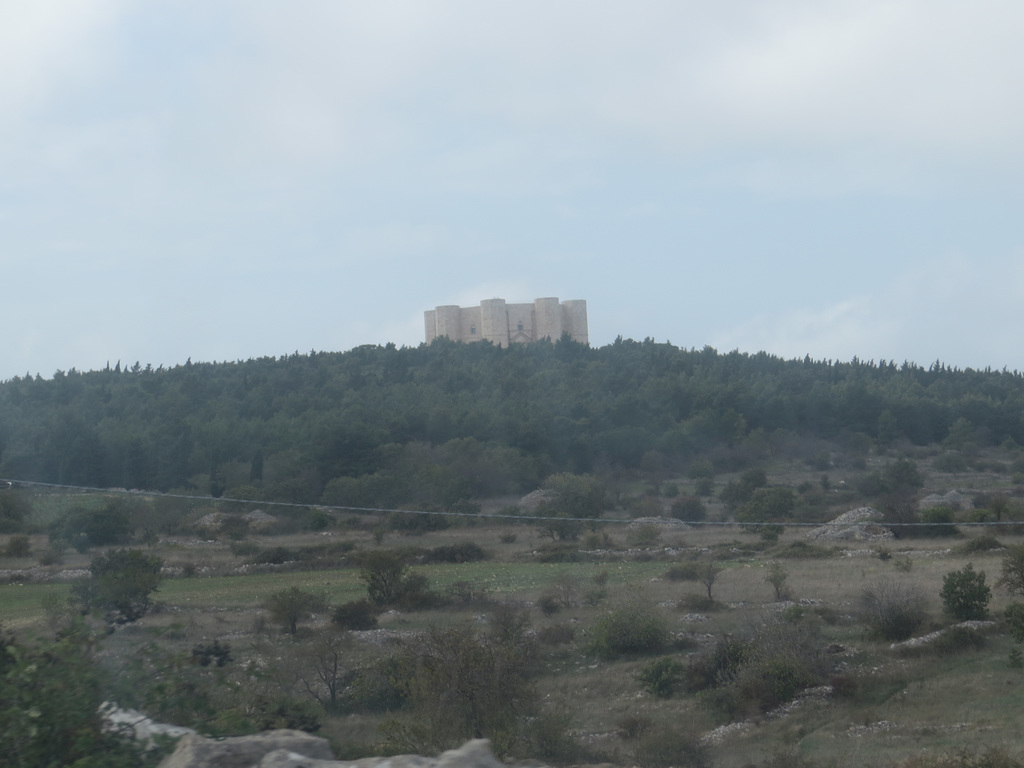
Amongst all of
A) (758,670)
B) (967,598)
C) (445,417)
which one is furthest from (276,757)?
(445,417)

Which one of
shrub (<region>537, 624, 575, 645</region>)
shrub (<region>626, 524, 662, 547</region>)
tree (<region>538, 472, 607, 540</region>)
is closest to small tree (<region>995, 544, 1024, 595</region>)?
shrub (<region>537, 624, 575, 645</region>)

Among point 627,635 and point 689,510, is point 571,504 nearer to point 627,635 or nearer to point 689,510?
point 689,510

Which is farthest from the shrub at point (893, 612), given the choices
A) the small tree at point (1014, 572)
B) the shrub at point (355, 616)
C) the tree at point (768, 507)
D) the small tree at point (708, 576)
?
the tree at point (768, 507)

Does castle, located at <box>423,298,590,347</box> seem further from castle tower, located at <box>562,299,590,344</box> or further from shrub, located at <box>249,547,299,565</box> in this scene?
shrub, located at <box>249,547,299,565</box>

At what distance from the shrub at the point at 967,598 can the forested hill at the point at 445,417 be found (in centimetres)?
1902

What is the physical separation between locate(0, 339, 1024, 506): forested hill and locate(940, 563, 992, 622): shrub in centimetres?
1902

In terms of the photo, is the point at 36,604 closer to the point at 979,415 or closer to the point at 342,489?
the point at 342,489

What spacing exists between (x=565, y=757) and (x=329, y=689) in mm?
4691

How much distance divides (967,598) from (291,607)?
38.7 feet

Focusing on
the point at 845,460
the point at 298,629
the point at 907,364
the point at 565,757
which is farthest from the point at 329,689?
the point at 907,364

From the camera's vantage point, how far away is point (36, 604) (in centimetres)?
1634

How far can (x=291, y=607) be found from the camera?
1598 centimetres

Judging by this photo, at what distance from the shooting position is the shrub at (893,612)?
14.3m

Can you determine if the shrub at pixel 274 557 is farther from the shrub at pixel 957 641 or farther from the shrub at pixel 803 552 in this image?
the shrub at pixel 957 641
